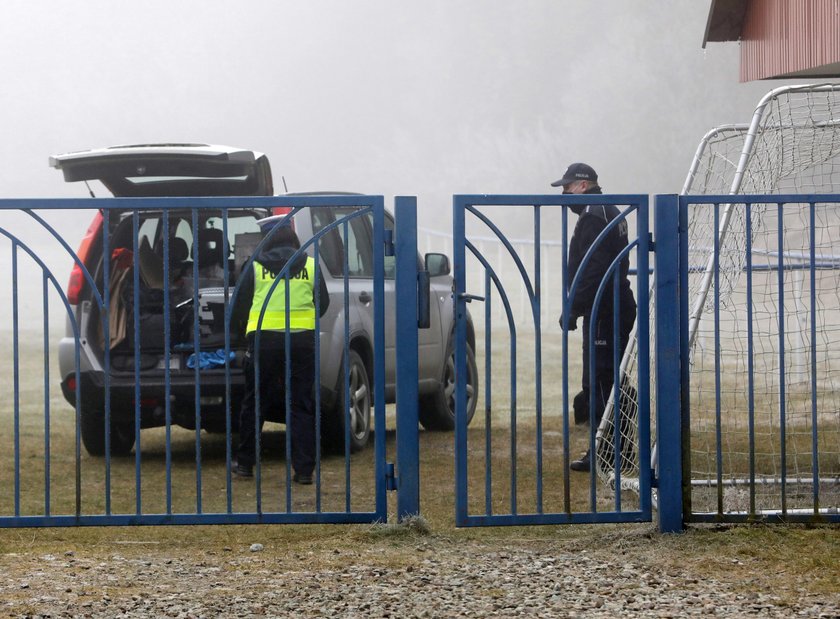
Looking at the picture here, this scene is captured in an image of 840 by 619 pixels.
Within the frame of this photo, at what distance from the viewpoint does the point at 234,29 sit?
22422mm

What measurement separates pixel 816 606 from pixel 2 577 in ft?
10.1

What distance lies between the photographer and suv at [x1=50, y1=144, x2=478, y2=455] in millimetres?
8102

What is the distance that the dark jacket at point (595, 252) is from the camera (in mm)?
8180

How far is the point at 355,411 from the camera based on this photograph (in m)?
8.66

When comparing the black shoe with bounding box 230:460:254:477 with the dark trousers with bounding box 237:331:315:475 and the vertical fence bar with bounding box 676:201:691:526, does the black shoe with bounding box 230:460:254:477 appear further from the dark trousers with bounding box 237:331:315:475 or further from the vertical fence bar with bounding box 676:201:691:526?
the vertical fence bar with bounding box 676:201:691:526

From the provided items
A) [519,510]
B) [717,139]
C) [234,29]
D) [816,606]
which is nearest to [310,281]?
[519,510]

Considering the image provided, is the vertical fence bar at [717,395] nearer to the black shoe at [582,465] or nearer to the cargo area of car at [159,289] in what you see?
the black shoe at [582,465]

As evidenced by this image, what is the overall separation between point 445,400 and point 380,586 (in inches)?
213

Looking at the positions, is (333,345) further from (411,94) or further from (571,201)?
(411,94)

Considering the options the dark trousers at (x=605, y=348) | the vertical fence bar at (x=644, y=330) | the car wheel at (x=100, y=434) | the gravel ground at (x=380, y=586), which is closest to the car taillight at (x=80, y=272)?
the car wheel at (x=100, y=434)

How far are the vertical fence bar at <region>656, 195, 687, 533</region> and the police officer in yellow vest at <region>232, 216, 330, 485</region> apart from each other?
182cm

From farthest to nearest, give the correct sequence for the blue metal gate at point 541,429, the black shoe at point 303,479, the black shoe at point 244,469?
the black shoe at point 244,469, the black shoe at point 303,479, the blue metal gate at point 541,429

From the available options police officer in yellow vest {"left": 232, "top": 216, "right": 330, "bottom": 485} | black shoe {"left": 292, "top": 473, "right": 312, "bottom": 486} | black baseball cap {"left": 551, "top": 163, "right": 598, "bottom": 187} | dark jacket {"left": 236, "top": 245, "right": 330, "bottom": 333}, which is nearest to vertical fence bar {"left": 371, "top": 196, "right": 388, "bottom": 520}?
dark jacket {"left": 236, "top": 245, "right": 330, "bottom": 333}

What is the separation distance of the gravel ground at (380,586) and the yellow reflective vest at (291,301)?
1680 mm
